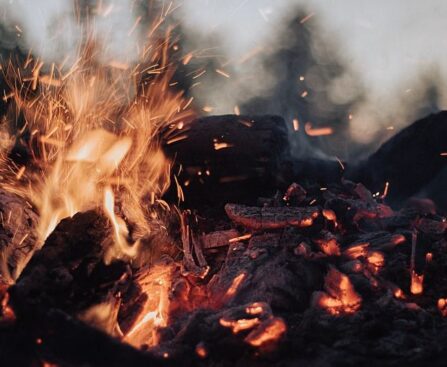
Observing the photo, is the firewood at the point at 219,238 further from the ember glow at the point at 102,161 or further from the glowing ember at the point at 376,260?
the glowing ember at the point at 376,260

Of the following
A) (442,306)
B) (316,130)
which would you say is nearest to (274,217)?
(442,306)

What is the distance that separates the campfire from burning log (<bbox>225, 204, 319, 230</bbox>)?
33 mm

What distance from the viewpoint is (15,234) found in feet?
21.9

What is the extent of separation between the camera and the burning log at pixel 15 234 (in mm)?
6347

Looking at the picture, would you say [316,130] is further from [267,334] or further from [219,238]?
[267,334]

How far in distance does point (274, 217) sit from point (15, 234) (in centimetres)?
451

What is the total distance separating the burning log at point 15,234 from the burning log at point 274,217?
11.7ft

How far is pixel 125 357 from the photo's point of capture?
3.53 m

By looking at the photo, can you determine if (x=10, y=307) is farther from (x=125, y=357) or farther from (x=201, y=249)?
(x=201, y=249)

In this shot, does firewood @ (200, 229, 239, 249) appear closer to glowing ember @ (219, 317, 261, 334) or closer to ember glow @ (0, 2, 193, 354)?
ember glow @ (0, 2, 193, 354)

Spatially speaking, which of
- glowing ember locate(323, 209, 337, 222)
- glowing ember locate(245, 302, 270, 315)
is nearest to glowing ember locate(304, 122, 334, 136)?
glowing ember locate(323, 209, 337, 222)

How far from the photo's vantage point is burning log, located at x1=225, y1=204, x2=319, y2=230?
6414mm

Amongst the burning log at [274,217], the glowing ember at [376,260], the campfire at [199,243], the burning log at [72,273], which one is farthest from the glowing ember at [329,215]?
the burning log at [72,273]

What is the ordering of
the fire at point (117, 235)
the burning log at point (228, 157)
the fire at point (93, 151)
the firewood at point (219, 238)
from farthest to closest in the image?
the burning log at point (228, 157) → the firewood at point (219, 238) → the fire at point (93, 151) → the fire at point (117, 235)
